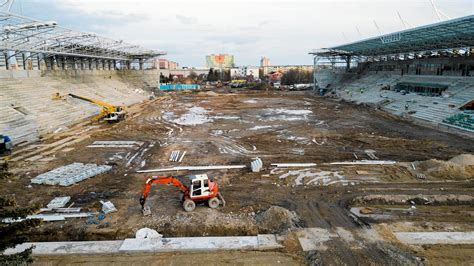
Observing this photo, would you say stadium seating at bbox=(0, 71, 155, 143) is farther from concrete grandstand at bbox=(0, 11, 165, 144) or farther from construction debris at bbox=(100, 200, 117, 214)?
construction debris at bbox=(100, 200, 117, 214)

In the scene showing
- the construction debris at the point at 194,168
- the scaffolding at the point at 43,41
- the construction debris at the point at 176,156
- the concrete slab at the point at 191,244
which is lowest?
the concrete slab at the point at 191,244

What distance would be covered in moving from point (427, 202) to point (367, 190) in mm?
2570

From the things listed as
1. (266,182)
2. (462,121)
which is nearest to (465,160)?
(266,182)

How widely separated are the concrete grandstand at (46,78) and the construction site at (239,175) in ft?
0.76

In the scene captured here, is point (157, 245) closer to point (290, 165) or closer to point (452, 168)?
point (290, 165)

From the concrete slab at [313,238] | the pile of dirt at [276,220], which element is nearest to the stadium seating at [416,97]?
the concrete slab at [313,238]

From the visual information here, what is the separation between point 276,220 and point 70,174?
1218 centimetres

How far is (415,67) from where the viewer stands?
51781 millimetres

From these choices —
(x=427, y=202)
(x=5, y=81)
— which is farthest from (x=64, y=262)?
(x=5, y=81)

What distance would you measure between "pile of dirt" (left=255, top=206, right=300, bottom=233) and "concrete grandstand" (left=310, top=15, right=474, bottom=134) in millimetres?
23785

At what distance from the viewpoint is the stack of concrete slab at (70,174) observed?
1630 cm

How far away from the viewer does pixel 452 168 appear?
664 inches

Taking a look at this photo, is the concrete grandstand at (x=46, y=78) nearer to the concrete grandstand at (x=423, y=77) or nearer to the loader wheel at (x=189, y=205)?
the loader wheel at (x=189, y=205)

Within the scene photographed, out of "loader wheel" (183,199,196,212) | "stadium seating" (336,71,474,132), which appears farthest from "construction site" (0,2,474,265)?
"stadium seating" (336,71,474,132)
